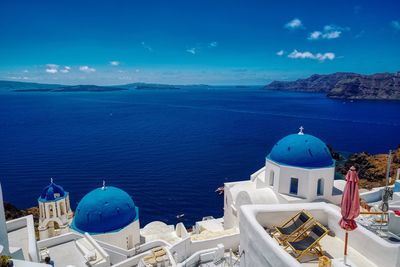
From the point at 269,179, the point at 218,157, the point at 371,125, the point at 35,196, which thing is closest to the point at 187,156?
the point at 218,157

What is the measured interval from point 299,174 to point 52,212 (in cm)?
1674

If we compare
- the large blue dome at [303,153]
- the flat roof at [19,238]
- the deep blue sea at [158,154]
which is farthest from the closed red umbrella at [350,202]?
the deep blue sea at [158,154]

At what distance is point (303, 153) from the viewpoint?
18.0 m

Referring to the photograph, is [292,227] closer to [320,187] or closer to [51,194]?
[320,187]

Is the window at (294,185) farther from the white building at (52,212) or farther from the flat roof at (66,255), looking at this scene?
the white building at (52,212)

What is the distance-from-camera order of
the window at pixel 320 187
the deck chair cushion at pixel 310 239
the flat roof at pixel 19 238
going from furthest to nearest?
the window at pixel 320 187
the flat roof at pixel 19 238
the deck chair cushion at pixel 310 239

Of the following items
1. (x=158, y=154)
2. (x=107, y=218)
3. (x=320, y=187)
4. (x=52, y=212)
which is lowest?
(x=158, y=154)

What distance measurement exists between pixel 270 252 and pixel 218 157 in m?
50.7

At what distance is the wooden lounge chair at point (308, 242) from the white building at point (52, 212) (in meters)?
17.2

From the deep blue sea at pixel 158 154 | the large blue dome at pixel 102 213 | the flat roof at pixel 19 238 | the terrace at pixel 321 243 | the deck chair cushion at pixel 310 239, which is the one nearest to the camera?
the terrace at pixel 321 243

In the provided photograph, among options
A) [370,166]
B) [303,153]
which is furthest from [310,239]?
[370,166]

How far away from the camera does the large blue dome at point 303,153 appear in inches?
706

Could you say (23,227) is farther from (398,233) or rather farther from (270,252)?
(398,233)

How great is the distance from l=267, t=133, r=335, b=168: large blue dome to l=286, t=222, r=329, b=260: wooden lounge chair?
31.6ft
